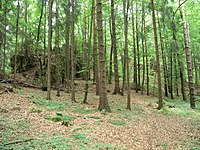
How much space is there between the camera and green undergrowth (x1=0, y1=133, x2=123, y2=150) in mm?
4432

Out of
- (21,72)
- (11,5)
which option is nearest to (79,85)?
(21,72)

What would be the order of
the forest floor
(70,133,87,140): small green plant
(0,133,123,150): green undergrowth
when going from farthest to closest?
(70,133,87,140): small green plant, the forest floor, (0,133,123,150): green undergrowth

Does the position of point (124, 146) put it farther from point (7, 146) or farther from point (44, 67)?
point (44, 67)

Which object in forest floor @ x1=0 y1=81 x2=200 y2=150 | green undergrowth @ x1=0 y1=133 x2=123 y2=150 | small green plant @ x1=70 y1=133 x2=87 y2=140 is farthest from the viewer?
small green plant @ x1=70 y1=133 x2=87 y2=140

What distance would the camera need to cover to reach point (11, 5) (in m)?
14.4

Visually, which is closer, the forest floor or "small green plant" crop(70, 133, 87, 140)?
the forest floor

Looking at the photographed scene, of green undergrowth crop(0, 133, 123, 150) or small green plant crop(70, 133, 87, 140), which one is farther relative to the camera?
small green plant crop(70, 133, 87, 140)

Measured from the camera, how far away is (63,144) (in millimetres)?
4797

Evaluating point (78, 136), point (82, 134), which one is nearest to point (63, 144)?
point (78, 136)

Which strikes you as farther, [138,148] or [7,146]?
[138,148]

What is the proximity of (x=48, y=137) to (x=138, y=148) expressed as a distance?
274 centimetres

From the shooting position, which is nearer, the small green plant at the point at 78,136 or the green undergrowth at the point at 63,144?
the green undergrowth at the point at 63,144

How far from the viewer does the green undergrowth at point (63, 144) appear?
4.43 meters

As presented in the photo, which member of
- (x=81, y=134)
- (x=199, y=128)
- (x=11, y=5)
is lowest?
(x=199, y=128)
